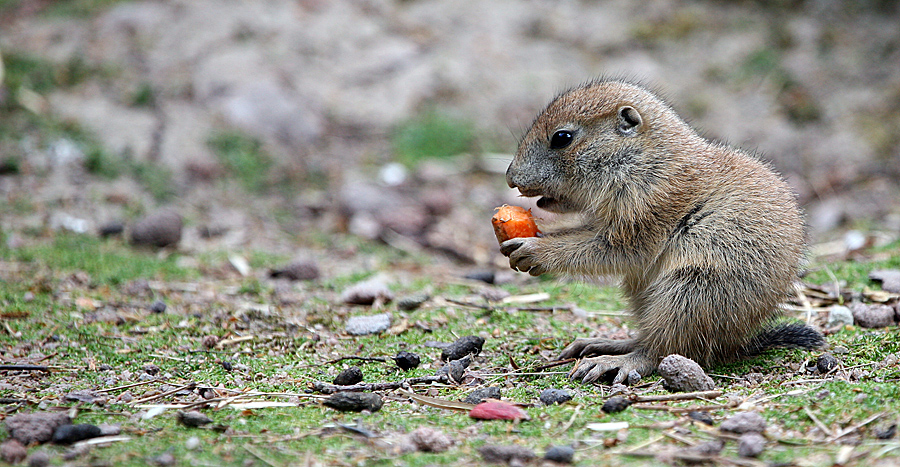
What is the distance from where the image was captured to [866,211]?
25.5ft

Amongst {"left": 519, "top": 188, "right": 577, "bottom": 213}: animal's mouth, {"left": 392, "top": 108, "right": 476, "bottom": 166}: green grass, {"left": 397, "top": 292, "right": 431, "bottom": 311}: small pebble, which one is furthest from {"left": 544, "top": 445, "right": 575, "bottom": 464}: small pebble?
{"left": 392, "top": 108, "right": 476, "bottom": 166}: green grass

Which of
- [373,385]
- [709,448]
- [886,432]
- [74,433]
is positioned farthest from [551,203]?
[74,433]

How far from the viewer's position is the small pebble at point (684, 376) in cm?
342

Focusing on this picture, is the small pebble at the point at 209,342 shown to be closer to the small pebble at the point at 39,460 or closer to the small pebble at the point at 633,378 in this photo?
the small pebble at the point at 39,460

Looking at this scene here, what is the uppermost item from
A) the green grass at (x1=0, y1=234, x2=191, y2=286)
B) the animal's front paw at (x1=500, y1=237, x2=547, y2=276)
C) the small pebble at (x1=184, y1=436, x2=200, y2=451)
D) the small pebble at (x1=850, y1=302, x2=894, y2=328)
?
the animal's front paw at (x1=500, y1=237, x2=547, y2=276)

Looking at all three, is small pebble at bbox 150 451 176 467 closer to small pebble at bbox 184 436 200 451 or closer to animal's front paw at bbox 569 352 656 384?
small pebble at bbox 184 436 200 451

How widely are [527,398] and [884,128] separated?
737cm

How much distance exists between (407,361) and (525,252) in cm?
83

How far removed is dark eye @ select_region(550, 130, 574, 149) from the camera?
427cm

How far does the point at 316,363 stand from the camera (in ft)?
13.1

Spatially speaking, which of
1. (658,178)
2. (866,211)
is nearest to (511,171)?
(658,178)

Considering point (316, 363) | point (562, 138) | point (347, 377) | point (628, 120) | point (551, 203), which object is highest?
point (628, 120)

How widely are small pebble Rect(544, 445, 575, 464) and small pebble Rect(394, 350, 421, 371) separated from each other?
1.34 m

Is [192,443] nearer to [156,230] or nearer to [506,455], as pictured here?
[506,455]
